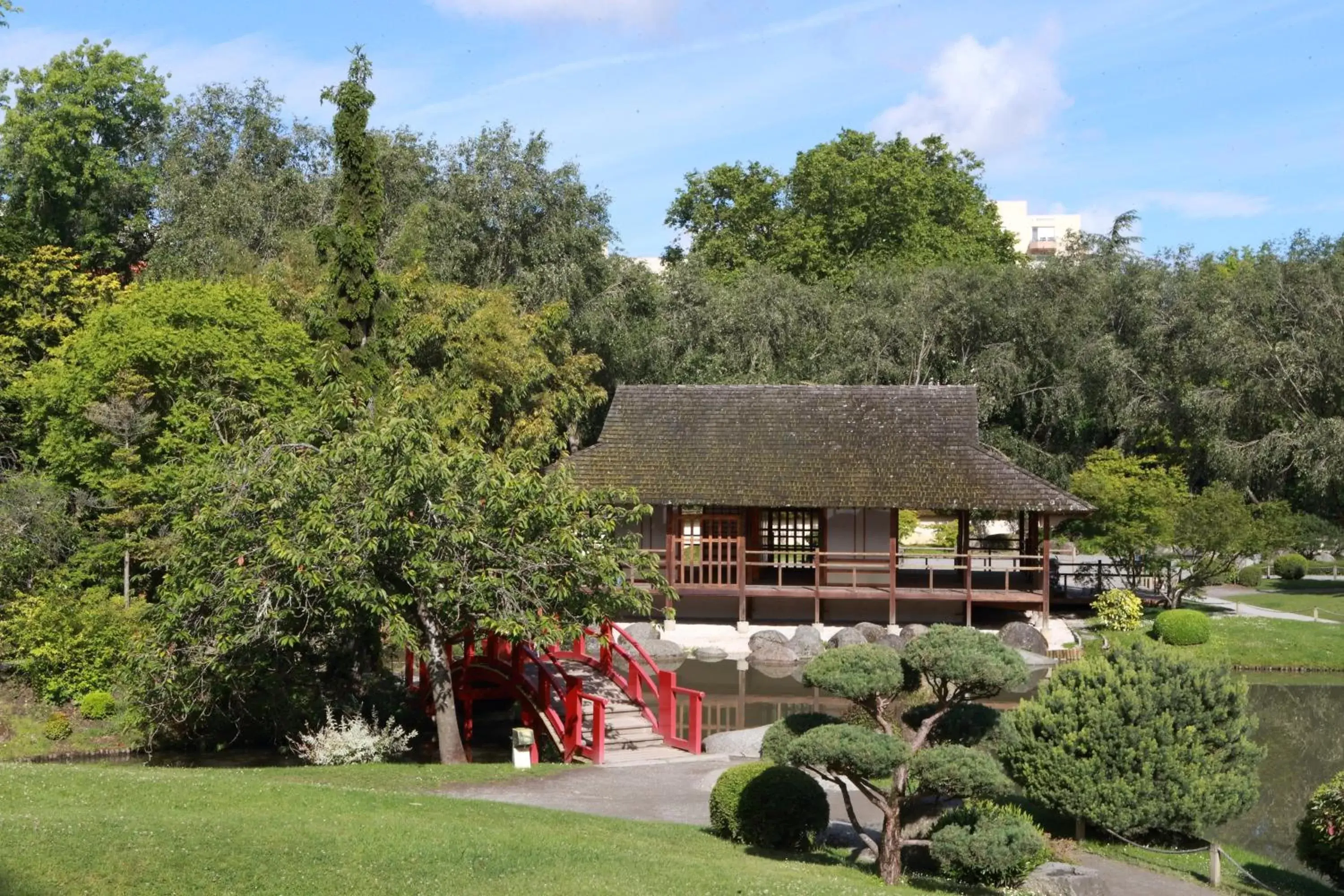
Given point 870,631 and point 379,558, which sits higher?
point 379,558

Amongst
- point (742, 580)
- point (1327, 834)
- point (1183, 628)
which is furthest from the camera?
point (742, 580)

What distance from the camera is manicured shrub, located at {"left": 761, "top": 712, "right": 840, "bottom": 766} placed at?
13703 millimetres

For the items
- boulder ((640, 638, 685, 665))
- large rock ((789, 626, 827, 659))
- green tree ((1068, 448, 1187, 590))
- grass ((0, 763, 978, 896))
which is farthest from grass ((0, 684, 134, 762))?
green tree ((1068, 448, 1187, 590))

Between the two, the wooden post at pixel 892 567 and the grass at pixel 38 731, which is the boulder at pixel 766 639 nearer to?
the wooden post at pixel 892 567

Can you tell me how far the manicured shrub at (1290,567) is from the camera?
42.9m

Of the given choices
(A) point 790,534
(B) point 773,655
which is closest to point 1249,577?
(A) point 790,534

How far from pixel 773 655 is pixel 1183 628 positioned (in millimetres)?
9148

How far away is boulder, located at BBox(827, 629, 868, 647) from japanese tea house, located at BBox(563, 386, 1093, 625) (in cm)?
191

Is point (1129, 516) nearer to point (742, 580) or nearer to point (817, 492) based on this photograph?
point (817, 492)

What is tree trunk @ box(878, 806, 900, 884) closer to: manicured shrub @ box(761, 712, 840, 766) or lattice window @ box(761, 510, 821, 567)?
manicured shrub @ box(761, 712, 840, 766)

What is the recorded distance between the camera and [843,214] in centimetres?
6881

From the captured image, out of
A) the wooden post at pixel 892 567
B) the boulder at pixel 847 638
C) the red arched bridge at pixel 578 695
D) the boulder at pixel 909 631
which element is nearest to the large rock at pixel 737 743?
the red arched bridge at pixel 578 695

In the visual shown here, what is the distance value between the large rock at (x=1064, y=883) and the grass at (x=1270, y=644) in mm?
15557

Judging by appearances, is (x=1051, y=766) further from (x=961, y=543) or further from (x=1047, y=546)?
(x=961, y=543)
